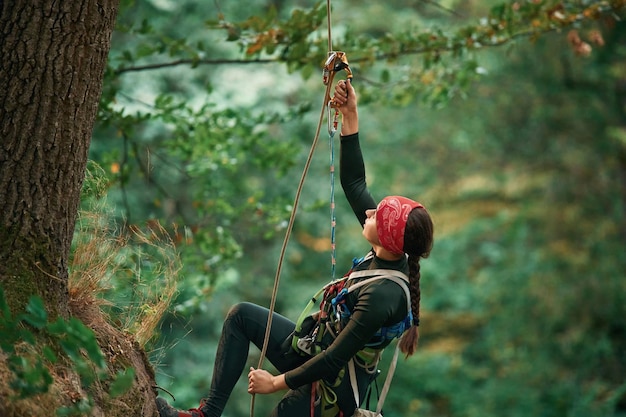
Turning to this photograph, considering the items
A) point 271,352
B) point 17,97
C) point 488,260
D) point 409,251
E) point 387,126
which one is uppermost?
point 17,97

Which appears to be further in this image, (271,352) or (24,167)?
(271,352)

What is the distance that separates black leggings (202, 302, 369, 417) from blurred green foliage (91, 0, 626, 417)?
3.81 metres

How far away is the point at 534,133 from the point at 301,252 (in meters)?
3.99

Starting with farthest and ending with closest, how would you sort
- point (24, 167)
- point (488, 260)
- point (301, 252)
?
point (488, 260)
point (301, 252)
point (24, 167)

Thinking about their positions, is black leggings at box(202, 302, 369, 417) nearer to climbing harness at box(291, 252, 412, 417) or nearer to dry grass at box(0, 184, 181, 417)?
climbing harness at box(291, 252, 412, 417)

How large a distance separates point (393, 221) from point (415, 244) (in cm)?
12

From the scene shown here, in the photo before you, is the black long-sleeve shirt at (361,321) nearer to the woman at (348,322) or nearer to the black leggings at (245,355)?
the woman at (348,322)

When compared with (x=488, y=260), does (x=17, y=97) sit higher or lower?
higher

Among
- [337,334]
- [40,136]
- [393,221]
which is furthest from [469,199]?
[40,136]

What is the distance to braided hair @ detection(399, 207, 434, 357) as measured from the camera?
341cm

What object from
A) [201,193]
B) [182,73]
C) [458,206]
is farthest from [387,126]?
[201,193]

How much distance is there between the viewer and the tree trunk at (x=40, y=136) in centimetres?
329

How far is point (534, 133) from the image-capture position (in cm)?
1357

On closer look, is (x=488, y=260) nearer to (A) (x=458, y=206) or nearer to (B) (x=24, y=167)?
(A) (x=458, y=206)
